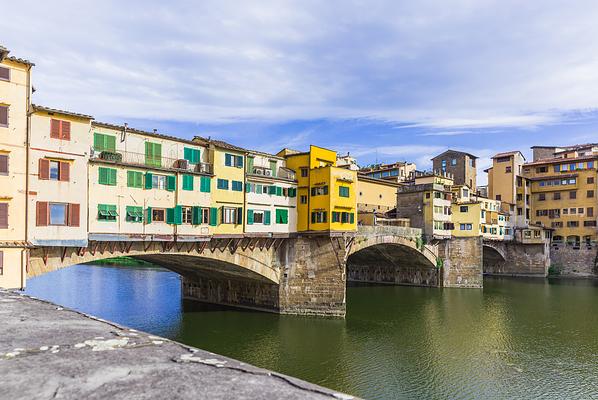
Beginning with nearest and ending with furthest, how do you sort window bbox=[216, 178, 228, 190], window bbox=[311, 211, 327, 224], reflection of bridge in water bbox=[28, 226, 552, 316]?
reflection of bridge in water bbox=[28, 226, 552, 316]
window bbox=[216, 178, 228, 190]
window bbox=[311, 211, 327, 224]

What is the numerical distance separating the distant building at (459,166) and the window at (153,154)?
2839 inches

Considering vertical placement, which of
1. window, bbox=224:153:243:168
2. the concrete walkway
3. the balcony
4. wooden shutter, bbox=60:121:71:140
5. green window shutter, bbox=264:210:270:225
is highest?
wooden shutter, bbox=60:121:71:140

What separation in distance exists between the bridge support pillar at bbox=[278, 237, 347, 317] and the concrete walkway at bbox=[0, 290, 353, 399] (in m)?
30.8

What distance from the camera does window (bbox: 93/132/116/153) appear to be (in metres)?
29.5

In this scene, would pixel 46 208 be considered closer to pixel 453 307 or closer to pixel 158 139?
pixel 158 139

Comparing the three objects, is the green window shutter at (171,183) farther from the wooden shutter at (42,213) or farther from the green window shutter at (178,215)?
the wooden shutter at (42,213)

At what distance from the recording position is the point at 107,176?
29.1 m

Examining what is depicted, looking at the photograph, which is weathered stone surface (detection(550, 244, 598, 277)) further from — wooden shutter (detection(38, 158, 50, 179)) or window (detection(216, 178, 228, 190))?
wooden shutter (detection(38, 158, 50, 179))

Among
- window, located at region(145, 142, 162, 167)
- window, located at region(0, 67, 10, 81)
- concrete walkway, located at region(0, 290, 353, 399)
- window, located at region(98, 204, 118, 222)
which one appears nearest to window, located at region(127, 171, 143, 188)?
window, located at region(145, 142, 162, 167)

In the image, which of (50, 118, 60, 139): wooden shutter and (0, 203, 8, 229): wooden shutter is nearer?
(0, 203, 8, 229): wooden shutter

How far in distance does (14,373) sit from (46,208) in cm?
2150

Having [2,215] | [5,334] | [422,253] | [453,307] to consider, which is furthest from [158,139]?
[422,253]

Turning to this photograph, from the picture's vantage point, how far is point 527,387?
24609 millimetres

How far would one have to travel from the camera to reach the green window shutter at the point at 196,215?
109 ft
